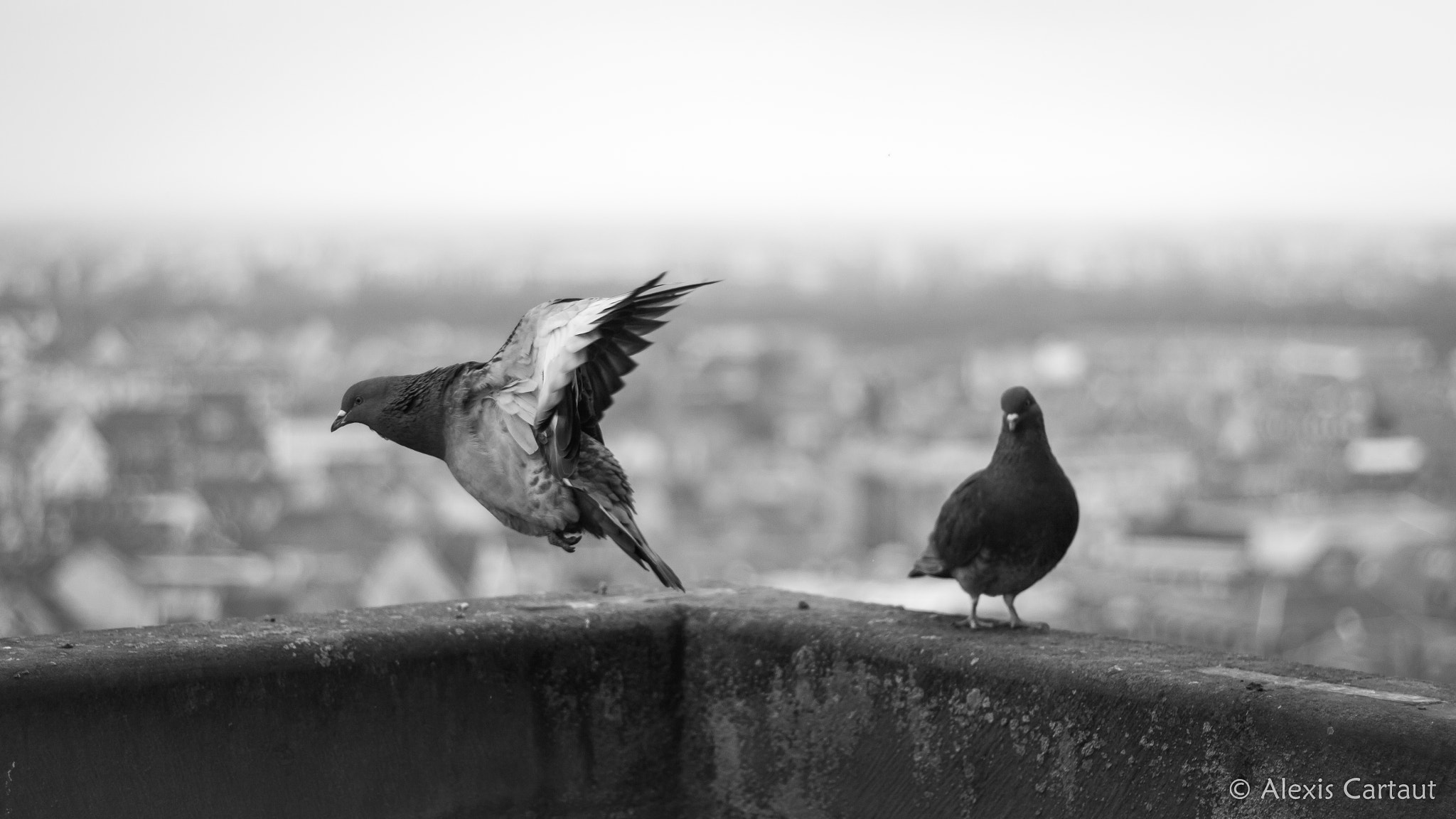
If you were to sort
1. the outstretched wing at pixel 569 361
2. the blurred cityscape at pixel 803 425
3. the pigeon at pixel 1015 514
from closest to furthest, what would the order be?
the outstretched wing at pixel 569 361
the pigeon at pixel 1015 514
the blurred cityscape at pixel 803 425

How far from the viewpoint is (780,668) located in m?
3.76

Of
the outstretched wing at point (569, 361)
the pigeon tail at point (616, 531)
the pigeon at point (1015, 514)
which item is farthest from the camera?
the pigeon at point (1015, 514)

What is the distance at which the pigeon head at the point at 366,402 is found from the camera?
10.2ft

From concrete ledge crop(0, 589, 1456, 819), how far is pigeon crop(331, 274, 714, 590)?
71 centimetres

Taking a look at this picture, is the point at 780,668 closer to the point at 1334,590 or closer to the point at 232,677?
the point at 232,677

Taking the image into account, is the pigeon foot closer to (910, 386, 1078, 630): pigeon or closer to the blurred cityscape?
(910, 386, 1078, 630): pigeon

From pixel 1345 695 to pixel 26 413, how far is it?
68.4ft

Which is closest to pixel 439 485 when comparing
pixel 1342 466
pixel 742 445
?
pixel 742 445

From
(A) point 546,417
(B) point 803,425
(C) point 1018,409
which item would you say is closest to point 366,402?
(A) point 546,417

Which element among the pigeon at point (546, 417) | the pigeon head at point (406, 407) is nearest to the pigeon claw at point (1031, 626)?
the pigeon at point (546, 417)

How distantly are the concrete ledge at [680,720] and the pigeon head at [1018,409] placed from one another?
50 centimetres

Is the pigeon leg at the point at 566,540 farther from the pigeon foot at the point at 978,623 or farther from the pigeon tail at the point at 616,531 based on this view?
the pigeon foot at the point at 978,623

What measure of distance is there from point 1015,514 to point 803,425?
73.0 ft

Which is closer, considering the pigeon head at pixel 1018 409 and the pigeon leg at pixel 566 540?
the pigeon leg at pixel 566 540
